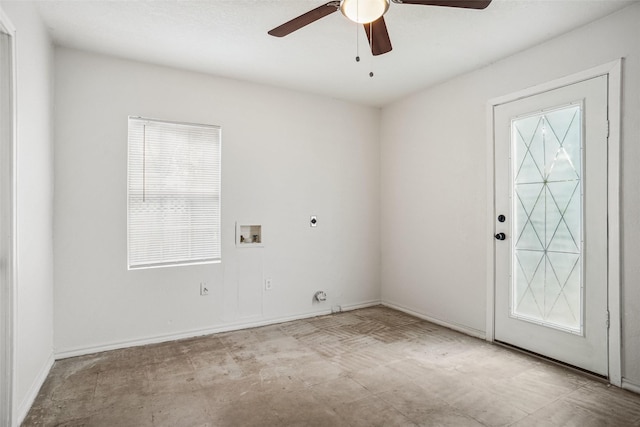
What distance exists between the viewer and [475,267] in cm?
349

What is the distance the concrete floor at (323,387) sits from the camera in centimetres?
212

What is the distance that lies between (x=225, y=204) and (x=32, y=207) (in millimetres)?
1620

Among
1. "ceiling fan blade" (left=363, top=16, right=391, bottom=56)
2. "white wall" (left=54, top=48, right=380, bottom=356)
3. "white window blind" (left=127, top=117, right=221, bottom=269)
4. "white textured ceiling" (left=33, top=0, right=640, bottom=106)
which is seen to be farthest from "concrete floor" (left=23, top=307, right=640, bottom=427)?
"white textured ceiling" (left=33, top=0, right=640, bottom=106)

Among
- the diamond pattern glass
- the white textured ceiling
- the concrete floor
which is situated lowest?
the concrete floor

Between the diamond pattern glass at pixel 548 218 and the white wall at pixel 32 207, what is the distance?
369 cm

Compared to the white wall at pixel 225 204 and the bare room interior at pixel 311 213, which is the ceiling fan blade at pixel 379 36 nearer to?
the bare room interior at pixel 311 213

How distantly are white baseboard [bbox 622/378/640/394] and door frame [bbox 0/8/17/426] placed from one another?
3.84m

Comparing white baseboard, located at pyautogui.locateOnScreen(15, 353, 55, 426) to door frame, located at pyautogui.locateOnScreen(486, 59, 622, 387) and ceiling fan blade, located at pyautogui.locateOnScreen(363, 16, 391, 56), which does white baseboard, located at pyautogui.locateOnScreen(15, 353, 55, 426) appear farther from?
door frame, located at pyautogui.locateOnScreen(486, 59, 622, 387)

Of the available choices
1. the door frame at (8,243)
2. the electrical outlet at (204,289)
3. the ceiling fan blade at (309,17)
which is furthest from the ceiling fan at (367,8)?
the electrical outlet at (204,289)

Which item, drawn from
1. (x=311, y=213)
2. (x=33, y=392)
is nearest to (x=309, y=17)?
(x=311, y=213)

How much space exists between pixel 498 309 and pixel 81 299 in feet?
12.3

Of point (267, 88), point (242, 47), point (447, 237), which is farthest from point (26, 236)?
point (447, 237)

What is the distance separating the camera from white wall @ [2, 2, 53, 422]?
6.94 feet

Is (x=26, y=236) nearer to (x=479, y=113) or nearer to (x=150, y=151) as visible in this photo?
(x=150, y=151)
